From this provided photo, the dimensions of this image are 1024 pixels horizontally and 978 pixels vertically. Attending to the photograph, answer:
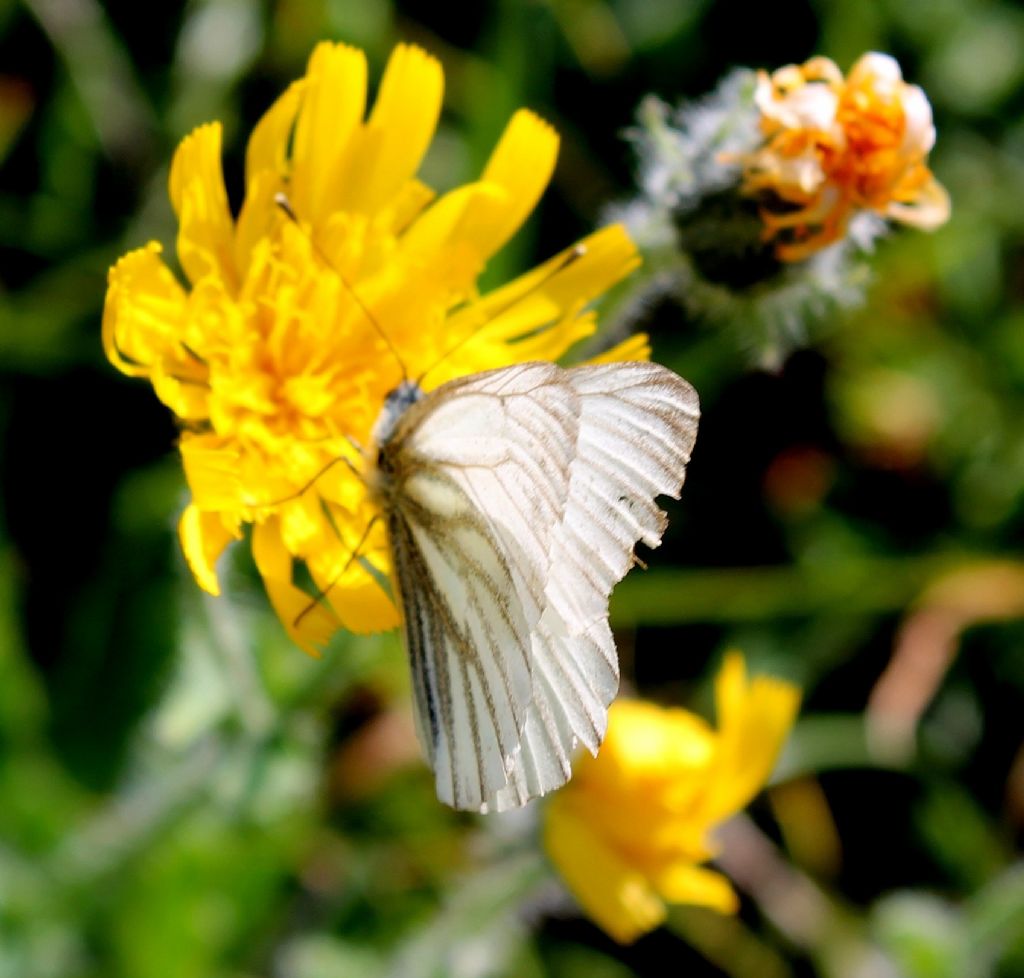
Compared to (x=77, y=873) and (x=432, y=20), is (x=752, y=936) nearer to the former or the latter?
(x=77, y=873)

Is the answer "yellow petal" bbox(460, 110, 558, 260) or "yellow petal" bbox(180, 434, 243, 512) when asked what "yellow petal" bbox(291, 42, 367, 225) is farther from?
"yellow petal" bbox(180, 434, 243, 512)

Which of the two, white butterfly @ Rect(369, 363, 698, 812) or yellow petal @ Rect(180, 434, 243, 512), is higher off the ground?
yellow petal @ Rect(180, 434, 243, 512)

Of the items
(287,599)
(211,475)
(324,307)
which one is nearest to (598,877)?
(287,599)

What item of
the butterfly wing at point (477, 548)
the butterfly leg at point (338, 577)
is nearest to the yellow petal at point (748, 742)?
the butterfly wing at point (477, 548)

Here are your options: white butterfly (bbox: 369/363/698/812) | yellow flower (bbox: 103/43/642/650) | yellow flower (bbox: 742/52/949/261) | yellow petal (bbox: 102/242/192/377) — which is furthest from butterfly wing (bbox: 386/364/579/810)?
yellow flower (bbox: 742/52/949/261)

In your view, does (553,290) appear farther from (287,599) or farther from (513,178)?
(287,599)

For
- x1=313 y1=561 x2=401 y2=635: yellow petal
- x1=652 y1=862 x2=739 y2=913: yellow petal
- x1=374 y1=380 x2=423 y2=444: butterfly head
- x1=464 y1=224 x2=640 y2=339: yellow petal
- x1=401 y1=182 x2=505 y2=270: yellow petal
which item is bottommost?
x1=652 y1=862 x2=739 y2=913: yellow petal

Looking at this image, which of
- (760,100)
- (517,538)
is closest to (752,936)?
(517,538)
